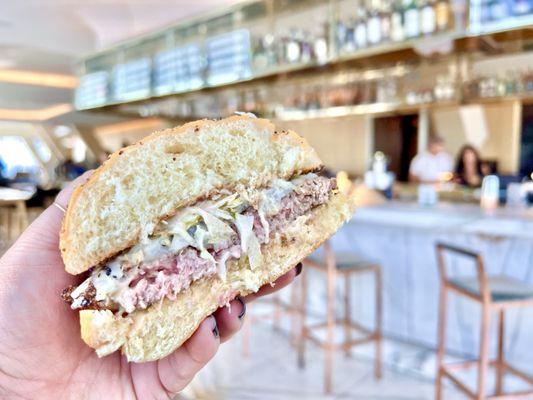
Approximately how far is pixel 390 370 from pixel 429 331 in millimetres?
411

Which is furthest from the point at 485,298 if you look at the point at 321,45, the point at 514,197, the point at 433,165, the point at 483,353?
the point at 433,165

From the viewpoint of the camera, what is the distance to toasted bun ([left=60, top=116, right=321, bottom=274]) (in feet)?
3.17

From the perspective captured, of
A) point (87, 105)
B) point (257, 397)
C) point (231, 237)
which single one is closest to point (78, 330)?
point (231, 237)

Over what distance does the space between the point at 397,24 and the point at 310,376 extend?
2.88 metres

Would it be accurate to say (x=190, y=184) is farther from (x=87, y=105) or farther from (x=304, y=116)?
(x=87, y=105)

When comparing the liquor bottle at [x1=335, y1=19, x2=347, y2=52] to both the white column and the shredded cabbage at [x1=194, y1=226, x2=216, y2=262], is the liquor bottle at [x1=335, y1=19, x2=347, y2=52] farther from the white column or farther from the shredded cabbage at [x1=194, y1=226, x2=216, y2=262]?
the white column

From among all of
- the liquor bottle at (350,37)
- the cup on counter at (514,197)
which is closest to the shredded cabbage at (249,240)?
the cup on counter at (514,197)

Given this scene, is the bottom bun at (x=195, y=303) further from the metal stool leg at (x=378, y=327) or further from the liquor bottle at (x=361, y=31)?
the liquor bottle at (x=361, y=31)

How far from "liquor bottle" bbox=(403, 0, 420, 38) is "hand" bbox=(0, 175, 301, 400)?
122 inches

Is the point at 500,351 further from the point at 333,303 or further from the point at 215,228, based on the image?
the point at 215,228

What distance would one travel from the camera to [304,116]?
6473 mm

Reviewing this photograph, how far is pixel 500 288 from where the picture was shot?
2.22m

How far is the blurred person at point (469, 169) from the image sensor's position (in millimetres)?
6113

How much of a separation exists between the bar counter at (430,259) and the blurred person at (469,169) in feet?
9.63
